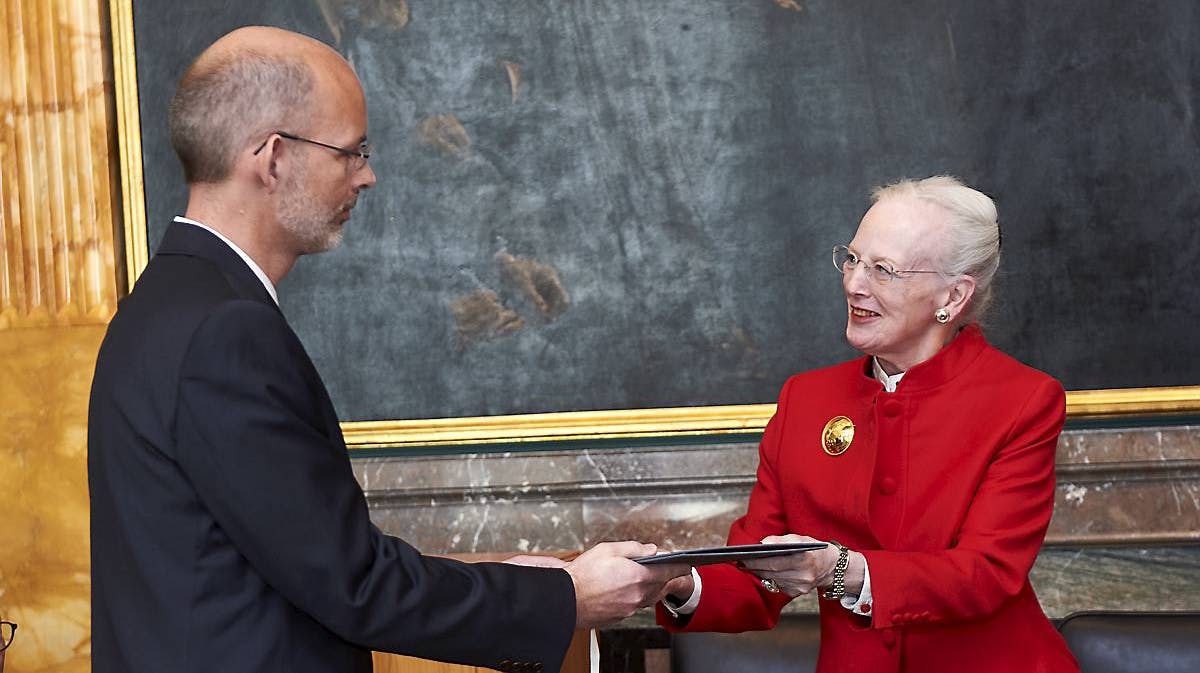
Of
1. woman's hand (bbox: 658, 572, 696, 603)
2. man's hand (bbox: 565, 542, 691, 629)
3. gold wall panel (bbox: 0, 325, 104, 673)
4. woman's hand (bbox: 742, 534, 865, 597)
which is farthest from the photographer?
gold wall panel (bbox: 0, 325, 104, 673)

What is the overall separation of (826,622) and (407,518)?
2.14 m

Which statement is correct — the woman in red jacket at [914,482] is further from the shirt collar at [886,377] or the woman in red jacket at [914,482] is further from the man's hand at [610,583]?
the man's hand at [610,583]

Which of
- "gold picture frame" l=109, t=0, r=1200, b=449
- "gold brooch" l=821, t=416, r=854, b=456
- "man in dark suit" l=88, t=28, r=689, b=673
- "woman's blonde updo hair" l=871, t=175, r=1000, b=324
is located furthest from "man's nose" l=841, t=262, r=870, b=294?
"gold picture frame" l=109, t=0, r=1200, b=449

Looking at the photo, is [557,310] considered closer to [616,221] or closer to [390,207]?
[616,221]

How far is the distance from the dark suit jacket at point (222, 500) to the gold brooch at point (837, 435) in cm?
126

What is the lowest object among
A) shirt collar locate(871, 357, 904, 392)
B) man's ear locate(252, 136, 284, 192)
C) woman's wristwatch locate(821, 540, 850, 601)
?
woman's wristwatch locate(821, 540, 850, 601)

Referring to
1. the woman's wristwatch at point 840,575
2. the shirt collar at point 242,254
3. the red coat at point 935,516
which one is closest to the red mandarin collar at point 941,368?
the red coat at point 935,516

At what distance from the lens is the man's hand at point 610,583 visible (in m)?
2.62

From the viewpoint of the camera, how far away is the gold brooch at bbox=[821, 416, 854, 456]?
125 inches

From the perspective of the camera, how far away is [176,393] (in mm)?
2121

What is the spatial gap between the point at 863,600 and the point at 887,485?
1.10ft

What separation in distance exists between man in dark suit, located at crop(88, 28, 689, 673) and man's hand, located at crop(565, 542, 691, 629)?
115 mm

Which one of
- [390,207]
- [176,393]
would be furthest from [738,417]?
[176,393]

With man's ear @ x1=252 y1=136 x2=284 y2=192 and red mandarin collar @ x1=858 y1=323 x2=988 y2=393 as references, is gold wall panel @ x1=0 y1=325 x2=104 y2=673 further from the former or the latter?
A: red mandarin collar @ x1=858 y1=323 x2=988 y2=393
